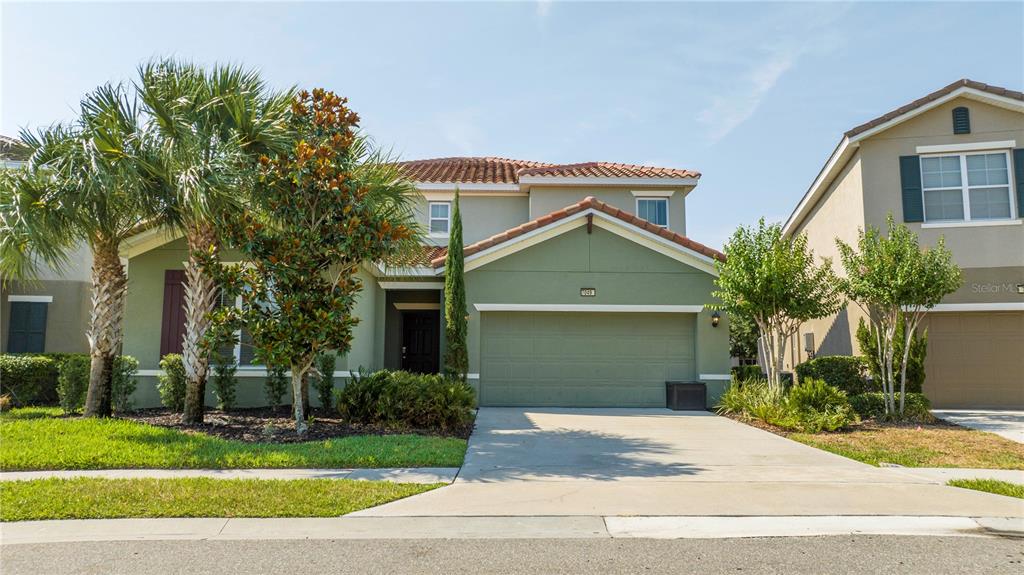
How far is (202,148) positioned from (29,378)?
8040 mm

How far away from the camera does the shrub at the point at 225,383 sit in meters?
11.6

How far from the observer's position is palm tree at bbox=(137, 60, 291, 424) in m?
8.91

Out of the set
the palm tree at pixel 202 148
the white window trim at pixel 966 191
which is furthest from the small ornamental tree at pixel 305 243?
the white window trim at pixel 966 191

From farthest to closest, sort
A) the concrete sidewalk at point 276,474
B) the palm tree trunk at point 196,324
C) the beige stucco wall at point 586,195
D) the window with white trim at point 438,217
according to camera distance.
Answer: the window with white trim at point 438,217
the beige stucco wall at point 586,195
the palm tree trunk at point 196,324
the concrete sidewalk at point 276,474

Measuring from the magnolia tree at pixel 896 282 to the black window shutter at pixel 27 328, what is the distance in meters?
19.3

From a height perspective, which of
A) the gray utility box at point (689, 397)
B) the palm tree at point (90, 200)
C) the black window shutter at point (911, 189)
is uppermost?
the black window shutter at point (911, 189)

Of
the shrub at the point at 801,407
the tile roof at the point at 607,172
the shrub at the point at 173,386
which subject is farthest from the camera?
the tile roof at the point at 607,172

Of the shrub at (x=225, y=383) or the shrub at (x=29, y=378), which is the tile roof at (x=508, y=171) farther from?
the shrub at (x=29, y=378)

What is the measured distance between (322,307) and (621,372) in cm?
738

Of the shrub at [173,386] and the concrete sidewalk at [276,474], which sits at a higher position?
the shrub at [173,386]

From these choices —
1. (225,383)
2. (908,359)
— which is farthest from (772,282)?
(225,383)

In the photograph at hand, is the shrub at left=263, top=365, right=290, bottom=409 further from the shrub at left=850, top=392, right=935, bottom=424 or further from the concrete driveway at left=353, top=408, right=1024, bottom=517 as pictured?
the shrub at left=850, top=392, right=935, bottom=424

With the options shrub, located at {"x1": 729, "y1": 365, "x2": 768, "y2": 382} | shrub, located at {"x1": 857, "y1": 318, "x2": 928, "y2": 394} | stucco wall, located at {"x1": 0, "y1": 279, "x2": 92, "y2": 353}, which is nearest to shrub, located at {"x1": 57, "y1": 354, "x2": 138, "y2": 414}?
stucco wall, located at {"x1": 0, "y1": 279, "x2": 92, "y2": 353}

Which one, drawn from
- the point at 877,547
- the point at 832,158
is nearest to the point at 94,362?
the point at 877,547
